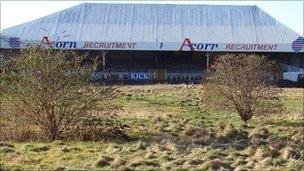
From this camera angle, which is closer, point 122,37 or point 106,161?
point 106,161

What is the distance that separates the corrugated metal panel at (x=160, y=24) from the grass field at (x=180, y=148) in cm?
3158

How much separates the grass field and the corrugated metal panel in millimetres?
31583

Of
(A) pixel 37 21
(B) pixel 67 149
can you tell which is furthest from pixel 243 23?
(B) pixel 67 149

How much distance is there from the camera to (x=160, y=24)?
2197 inches

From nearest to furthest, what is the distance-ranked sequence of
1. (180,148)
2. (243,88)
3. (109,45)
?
(180,148) → (243,88) → (109,45)

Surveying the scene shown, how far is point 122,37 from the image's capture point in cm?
5309

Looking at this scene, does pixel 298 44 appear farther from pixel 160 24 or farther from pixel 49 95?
pixel 49 95

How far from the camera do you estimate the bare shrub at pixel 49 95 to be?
15773mm

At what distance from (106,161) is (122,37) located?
136 ft

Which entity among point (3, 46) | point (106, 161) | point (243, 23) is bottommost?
point (106, 161)

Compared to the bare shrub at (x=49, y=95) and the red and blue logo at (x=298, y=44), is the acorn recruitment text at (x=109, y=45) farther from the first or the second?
the bare shrub at (x=49, y=95)

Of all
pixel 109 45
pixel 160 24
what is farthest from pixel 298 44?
pixel 109 45

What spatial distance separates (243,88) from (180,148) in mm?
7918

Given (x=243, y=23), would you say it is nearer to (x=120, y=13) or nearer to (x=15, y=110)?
(x=120, y=13)
